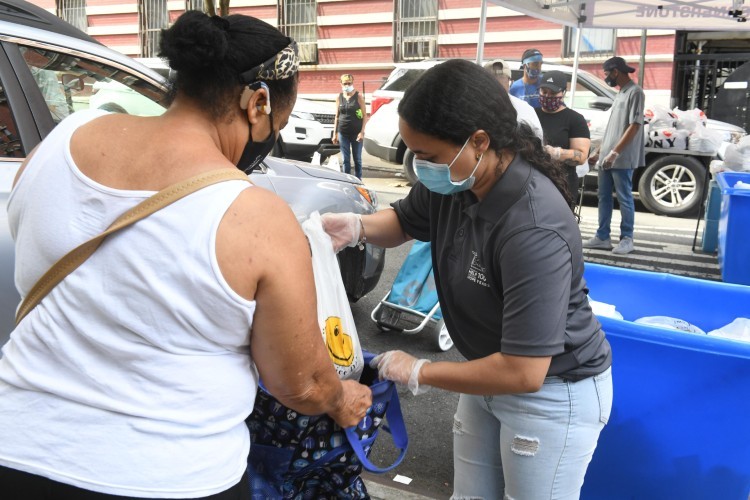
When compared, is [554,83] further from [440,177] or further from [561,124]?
[440,177]

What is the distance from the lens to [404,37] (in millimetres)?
17594

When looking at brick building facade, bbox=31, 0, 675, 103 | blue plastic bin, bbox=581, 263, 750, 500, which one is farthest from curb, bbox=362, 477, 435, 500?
brick building facade, bbox=31, 0, 675, 103

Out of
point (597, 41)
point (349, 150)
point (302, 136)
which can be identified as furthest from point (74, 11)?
point (597, 41)

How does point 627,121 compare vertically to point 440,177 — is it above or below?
above

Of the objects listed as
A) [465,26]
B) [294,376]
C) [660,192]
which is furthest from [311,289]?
[465,26]

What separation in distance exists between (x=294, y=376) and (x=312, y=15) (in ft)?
60.1

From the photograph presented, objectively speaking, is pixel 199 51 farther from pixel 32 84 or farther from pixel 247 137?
pixel 32 84

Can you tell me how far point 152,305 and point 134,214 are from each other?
151 mm

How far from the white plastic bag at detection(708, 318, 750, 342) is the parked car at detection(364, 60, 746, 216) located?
569cm

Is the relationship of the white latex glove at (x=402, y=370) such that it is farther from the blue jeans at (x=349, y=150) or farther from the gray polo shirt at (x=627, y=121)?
the blue jeans at (x=349, y=150)

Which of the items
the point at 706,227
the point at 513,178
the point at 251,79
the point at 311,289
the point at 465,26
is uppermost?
the point at 465,26

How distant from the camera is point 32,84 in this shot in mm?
3213

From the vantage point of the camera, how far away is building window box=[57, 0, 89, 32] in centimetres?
2172

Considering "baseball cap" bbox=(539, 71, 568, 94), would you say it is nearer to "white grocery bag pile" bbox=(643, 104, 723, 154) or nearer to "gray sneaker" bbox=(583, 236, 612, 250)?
"gray sneaker" bbox=(583, 236, 612, 250)
